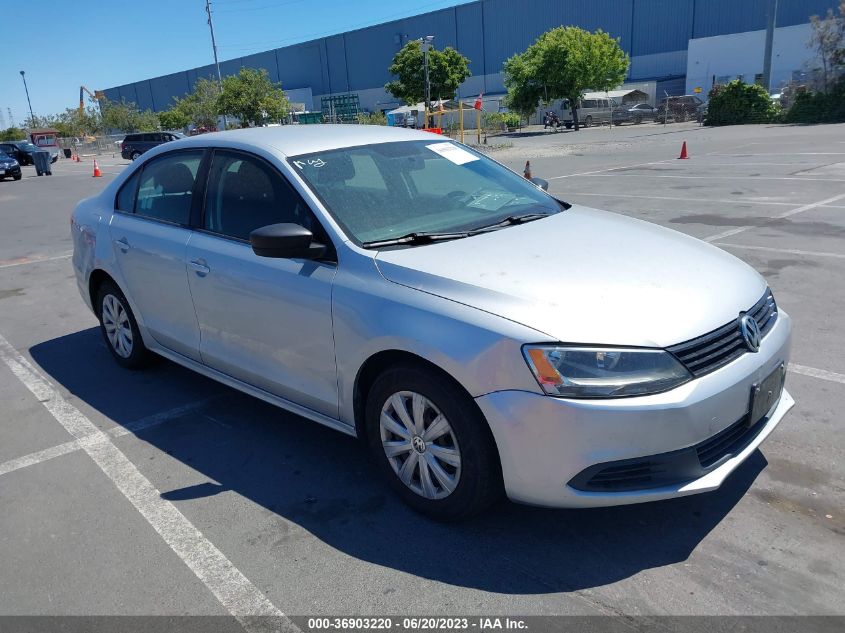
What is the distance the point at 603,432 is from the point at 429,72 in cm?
6100

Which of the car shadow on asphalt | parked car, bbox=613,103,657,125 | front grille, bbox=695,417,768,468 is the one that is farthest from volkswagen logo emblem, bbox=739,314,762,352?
parked car, bbox=613,103,657,125

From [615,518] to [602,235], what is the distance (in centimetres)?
142

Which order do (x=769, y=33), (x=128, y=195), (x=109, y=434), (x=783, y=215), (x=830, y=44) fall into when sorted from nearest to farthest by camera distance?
(x=109, y=434), (x=128, y=195), (x=783, y=215), (x=769, y=33), (x=830, y=44)

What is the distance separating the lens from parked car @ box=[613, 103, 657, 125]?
159 ft

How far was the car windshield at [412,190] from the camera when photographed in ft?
11.5

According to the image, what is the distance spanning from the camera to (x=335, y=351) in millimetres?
3283

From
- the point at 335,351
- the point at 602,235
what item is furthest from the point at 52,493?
the point at 602,235

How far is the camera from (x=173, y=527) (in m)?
3.24

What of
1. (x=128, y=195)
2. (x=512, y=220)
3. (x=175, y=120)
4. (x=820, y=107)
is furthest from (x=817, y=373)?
(x=175, y=120)

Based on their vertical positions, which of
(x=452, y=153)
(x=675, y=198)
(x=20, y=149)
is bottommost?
(x=675, y=198)

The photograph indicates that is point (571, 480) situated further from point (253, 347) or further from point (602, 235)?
point (253, 347)

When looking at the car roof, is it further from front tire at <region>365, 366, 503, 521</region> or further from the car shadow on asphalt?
the car shadow on asphalt

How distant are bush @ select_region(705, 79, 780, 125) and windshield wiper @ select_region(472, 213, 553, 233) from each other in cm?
4020

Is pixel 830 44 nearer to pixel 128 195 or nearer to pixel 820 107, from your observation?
pixel 820 107
